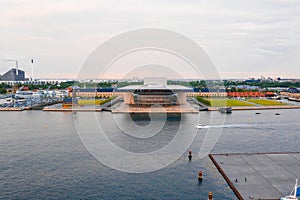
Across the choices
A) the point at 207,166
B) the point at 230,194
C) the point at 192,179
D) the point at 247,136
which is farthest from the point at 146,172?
the point at 247,136

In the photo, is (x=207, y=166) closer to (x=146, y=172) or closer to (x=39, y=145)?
(x=146, y=172)

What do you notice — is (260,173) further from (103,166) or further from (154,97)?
(154,97)

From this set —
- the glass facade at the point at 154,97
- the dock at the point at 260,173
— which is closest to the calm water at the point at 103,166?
the dock at the point at 260,173

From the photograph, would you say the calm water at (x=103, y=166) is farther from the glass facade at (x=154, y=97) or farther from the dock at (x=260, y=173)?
the glass facade at (x=154, y=97)

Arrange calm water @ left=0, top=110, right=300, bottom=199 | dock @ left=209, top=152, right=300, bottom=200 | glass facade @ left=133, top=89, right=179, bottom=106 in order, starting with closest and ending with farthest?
dock @ left=209, top=152, right=300, bottom=200
calm water @ left=0, top=110, right=300, bottom=199
glass facade @ left=133, top=89, right=179, bottom=106

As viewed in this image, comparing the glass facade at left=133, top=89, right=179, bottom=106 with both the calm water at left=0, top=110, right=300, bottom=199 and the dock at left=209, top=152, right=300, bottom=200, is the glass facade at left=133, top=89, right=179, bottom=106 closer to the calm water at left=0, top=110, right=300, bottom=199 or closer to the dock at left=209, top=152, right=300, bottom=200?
the calm water at left=0, top=110, right=300, bottom=199

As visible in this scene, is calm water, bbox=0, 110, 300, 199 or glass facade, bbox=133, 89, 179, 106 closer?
calm water, bbox=0, 110, 300, 199

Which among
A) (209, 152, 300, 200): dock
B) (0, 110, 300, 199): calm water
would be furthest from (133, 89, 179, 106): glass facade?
(209, 152, 300, 200): dock
